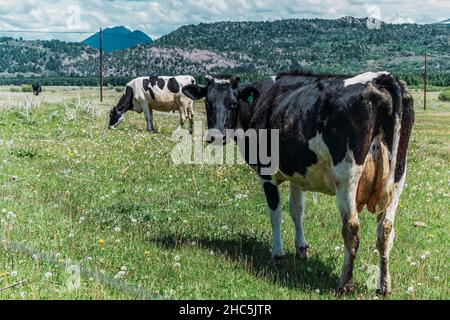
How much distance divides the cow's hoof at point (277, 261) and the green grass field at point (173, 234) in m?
0.10

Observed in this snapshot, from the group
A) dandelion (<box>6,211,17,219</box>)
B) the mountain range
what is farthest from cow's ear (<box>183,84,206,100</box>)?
the mountain range

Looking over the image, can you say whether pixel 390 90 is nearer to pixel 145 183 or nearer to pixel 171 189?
pixel 171 189

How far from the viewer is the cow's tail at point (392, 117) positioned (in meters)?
8.16

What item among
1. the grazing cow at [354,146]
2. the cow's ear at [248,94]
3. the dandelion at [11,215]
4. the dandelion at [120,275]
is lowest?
the dandelion at [120,275]

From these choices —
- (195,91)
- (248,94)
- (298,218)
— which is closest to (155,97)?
(195,91)

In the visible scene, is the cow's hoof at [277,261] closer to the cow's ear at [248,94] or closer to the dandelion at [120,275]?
the dandelion at [120,275]

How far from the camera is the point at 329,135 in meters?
8.42

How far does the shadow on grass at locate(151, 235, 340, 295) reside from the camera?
8852mm

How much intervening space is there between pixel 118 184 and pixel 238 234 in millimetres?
5423

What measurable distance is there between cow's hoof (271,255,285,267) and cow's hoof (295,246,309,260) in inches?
16.3

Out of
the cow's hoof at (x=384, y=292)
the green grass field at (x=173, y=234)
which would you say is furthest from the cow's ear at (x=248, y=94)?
the cow's hoof at (x=384, y=292)

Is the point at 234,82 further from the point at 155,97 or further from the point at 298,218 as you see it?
the point at 155,97

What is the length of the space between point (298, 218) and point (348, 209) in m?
2.67
